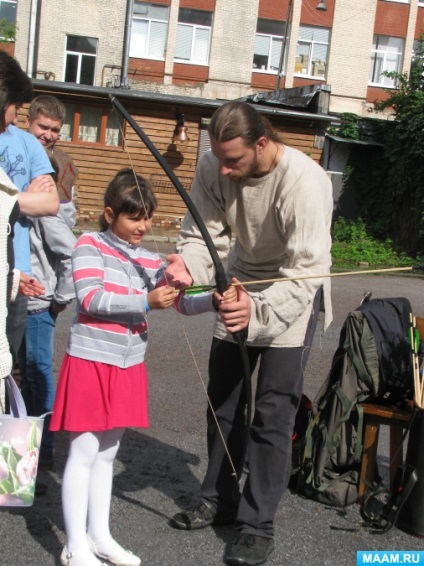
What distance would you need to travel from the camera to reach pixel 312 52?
A: 33406mm

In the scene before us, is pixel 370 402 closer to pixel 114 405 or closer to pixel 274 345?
pixel 274 345

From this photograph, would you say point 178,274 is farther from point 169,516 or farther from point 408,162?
point 408,162

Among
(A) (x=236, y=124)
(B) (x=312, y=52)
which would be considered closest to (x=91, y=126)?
(B) (x=312, y=52)

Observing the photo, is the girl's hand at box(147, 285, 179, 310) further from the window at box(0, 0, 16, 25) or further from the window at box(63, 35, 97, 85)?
the window at box(0, 0, 16, 25)

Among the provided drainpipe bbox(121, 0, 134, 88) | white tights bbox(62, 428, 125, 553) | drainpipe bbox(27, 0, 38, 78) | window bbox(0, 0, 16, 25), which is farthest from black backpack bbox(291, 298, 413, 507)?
window bbox(0, 0, 16, 25)

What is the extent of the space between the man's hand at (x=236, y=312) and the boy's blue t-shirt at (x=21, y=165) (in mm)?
949

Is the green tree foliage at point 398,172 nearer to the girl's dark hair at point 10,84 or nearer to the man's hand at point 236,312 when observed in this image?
the man's hand at point 236,312

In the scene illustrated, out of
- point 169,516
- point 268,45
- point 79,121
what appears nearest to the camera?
point 169,516

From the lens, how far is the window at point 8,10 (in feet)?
100

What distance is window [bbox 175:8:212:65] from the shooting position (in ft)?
104

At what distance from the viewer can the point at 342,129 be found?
25.5m

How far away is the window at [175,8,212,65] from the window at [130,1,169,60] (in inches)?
22.6

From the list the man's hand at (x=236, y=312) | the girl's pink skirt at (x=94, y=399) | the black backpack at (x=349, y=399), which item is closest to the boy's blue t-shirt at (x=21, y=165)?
the girl's pink skirt at (x=94, y=399)

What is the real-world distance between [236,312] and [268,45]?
30964mm
